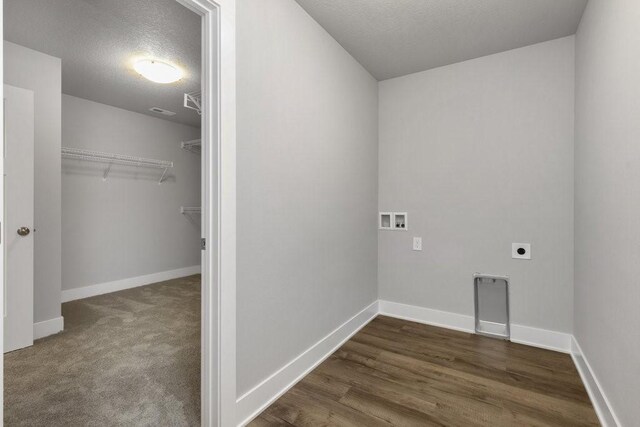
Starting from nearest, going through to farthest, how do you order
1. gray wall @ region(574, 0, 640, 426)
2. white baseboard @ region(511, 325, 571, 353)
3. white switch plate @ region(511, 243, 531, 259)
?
gray wall @ region(574, 0, 640, 426) → white baseboard @ region(511, 325, 571, 353) → white switch plate @ region(511, 243, 531, 259)

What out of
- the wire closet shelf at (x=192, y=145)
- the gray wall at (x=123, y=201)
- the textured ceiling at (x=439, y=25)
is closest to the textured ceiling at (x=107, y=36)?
the gray wall at (x=123, y=201)

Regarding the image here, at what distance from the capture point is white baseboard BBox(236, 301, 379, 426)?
1.66 m

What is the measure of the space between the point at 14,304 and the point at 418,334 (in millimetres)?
3148

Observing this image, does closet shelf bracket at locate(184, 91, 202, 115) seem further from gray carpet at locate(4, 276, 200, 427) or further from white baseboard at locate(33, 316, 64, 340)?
white baseboard at locate(33, 316, 64, 340)

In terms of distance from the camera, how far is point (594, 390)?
1766mm

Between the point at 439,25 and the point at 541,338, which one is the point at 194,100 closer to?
the point at 439,25

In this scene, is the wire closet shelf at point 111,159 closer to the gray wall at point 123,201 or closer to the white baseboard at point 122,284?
the gray wall at point 123,201

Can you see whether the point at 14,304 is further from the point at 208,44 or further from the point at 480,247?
the point at 480,247

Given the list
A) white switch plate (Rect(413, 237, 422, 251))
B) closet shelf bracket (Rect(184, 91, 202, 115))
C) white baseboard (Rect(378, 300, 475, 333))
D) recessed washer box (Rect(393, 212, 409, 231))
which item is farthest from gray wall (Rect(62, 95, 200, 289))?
white switch plate (Rect(413, 237, 422, 251))

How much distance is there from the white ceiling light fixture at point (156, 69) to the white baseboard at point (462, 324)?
2899 mm

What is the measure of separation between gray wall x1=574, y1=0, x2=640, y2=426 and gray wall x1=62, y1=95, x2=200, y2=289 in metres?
4.76

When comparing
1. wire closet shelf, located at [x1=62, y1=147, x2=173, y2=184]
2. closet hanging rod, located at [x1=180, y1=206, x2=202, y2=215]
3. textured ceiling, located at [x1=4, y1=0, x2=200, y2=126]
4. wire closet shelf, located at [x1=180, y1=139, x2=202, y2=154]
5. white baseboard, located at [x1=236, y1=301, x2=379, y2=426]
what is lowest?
white baseboard, located at [x1=236, y1=301, x2=379, y2=426]

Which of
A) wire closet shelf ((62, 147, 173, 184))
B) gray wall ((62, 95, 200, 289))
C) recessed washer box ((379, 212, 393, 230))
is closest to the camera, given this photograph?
recessed washer box ((379, 212, 393, 230))

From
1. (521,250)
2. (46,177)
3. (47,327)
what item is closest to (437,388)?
(521,250)
